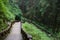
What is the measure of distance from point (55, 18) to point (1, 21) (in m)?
19.0

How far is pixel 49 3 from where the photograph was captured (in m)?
36.0

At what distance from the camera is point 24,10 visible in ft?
189

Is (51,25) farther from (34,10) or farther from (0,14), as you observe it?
(0,14)

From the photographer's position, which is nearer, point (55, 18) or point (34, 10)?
point (55, 18)

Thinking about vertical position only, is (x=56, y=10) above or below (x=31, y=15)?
above

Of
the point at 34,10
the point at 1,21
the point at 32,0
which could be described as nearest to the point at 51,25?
the point at 34,10

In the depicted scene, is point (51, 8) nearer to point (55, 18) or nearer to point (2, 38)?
point (55, 18)

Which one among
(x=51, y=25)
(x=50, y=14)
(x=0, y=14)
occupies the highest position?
(x=0, y=14)

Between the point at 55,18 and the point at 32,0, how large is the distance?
19.3 meters

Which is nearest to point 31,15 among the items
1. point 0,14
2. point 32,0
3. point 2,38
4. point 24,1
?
point 32,0

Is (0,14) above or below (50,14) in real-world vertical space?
above

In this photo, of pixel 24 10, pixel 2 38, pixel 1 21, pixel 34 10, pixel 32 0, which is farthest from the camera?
pixel 24 10

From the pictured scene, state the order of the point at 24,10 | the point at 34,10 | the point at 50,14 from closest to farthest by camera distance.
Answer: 1. the point at 50,14
2. the point at 34,10
3. the point at 24,10

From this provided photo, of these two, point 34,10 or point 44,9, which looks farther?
point 34,10
